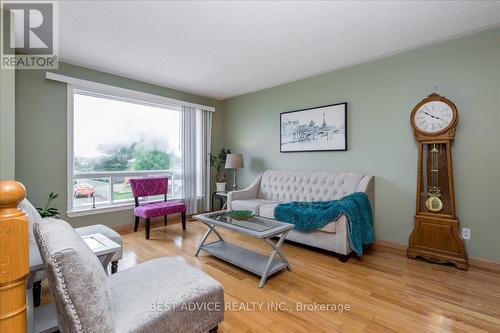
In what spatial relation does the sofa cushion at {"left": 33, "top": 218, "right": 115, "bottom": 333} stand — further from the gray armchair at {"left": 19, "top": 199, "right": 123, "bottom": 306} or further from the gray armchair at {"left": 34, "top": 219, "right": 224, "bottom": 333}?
the gray armchair at {"left": 19, "top": 199, "right": 123, "bottom": 306}

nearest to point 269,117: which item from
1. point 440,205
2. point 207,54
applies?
point 207,54

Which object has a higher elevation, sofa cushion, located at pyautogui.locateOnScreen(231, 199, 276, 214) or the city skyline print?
the city skyline print

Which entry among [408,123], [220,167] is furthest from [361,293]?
[220,167]

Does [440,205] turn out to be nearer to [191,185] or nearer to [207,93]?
[191,185]

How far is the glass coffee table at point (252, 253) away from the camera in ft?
7.20

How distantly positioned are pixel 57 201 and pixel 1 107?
5.19 ft

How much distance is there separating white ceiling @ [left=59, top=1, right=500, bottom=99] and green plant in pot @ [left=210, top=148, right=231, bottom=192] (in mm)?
1916

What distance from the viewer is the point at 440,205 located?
101 inches

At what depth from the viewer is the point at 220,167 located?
17.0 ft

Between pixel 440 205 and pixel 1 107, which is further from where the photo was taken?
pixel 440 205

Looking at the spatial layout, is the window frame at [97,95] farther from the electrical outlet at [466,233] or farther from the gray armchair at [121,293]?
the electrical outlet at [466,233]

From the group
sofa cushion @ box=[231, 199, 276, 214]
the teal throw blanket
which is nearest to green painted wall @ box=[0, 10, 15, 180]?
sofa cushion @ box=[231, 199, 276, 214]

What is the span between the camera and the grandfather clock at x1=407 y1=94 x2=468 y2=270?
8.18ft

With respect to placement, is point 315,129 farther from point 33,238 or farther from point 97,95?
point 33,238
